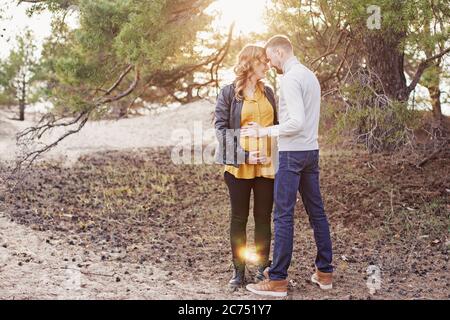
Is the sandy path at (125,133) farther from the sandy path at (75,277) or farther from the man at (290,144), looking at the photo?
the man at (290,144)

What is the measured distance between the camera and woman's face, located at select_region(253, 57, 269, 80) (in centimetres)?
410

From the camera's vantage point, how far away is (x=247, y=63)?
13.4 ft

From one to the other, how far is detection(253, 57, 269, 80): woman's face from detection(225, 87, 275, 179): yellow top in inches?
4.1

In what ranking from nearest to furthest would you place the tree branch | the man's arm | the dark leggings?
the man's arm
the dark leggings
the tree branch

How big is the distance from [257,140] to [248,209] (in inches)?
20.0

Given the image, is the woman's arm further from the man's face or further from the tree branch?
the tree branch

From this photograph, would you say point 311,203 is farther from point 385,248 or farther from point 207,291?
point 385,248

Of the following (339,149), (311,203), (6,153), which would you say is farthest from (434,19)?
(6,153)

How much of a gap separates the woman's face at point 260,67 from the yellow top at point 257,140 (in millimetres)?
104

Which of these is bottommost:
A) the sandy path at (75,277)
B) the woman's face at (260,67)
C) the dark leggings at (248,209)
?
the sandy path at (75,277)

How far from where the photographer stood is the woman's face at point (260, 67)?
4102 millimetres

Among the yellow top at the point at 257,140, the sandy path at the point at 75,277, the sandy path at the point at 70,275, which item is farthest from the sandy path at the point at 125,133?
the yellow top at the point at 257,140

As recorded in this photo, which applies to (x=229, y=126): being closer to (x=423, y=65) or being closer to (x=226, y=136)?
(x=226, y=136)

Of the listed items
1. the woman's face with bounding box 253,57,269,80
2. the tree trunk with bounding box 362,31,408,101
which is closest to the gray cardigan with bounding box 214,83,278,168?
the woman's face with bounding box 253,57,269,80
